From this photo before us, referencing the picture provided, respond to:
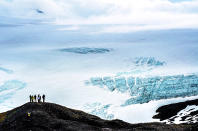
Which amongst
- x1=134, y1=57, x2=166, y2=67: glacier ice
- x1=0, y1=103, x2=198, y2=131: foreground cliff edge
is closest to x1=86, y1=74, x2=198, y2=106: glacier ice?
x1=134, y1=57, x2=166, y2=67: glacier ice

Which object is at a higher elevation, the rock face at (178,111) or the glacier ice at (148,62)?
the glacier ice at (148,62)

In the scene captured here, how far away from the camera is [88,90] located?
112000 mm

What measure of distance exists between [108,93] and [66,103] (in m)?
18.3

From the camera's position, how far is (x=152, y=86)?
10338cm

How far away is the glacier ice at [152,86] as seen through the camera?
95.9 m

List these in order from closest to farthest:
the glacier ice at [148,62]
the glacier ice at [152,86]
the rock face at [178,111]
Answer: the rock face at [178,111]
the glacier ice at [152,86]
the glacier ice at [148,62]

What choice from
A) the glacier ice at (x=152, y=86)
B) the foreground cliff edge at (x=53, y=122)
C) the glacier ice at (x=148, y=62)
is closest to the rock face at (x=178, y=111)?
the glacier ice at (x=152, y=86)

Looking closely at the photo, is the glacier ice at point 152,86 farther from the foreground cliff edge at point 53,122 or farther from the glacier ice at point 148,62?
the foreground cliff edge at point 53,122

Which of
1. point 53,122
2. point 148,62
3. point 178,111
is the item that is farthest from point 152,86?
point 53,122

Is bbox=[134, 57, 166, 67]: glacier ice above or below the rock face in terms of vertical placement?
above

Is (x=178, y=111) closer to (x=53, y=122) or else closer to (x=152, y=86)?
(x=152, y=86)

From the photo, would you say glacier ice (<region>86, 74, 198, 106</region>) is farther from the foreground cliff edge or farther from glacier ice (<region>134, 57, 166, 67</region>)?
the foreground cliff edge

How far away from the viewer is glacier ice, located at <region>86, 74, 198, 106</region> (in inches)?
3777

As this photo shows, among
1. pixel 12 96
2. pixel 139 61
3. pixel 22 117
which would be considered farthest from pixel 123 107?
pixel 139 61
